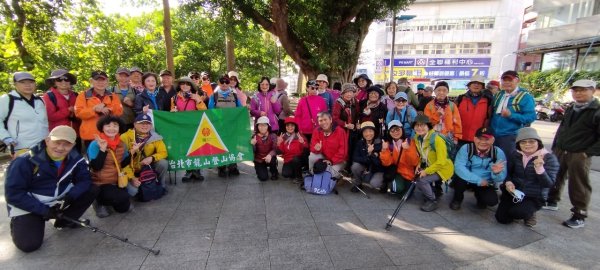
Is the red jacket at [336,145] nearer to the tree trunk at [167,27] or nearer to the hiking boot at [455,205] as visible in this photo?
the hiking boot at [455,205]

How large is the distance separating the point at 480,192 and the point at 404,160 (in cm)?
115

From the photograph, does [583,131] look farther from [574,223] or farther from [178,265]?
[178,265]

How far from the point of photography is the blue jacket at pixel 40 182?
126 inches

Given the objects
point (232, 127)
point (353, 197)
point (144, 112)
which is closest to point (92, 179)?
point (144, 112)

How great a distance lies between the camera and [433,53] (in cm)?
4131

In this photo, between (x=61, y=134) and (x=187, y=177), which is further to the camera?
(x=187, y=177)

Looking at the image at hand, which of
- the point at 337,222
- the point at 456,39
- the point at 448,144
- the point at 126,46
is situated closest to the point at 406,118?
the point at 448,144

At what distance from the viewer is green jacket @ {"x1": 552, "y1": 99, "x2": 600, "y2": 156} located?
3.74m

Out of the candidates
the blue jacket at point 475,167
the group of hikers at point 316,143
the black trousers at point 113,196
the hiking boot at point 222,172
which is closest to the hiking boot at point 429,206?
the group of hikers at point 316,143

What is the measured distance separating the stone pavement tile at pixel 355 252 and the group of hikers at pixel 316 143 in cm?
151

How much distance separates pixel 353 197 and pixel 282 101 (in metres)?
2.54

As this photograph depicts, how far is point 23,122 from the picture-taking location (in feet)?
13.6

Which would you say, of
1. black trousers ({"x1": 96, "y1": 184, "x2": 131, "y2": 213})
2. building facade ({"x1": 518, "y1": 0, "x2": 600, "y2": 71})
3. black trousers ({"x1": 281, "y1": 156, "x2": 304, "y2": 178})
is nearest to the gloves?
black trousers ({"x1": 96, "y1": 184, "x2": 131, "y2": 213})

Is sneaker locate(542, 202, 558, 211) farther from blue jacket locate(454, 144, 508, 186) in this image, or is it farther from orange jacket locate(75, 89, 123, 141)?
orange jacket locate(75, 89, 123, 141)
